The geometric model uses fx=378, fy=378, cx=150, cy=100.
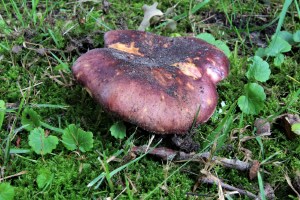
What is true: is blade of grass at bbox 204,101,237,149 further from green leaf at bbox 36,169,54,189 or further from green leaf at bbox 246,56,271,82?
green leaf at bbox 36,169,54,189

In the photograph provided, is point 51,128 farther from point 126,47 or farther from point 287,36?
point 287,36

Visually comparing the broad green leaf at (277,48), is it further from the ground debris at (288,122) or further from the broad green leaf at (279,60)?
the ground debris at (288,122)

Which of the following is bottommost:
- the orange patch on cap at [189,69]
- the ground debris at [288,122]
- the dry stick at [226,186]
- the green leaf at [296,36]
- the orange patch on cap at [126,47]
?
the dry stick at [226,186]

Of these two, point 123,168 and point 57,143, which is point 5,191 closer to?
point 57,143

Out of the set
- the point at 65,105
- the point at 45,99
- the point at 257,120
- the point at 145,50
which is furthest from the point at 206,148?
the point at 45,99

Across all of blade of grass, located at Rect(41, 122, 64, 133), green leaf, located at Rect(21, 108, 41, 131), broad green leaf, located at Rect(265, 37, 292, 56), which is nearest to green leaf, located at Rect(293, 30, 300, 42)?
broad green leaf, located at Rect(265, 37, 292, 56)

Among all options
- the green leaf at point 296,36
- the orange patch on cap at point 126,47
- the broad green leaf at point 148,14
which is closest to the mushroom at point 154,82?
the orange patch on cap at point 126,47
